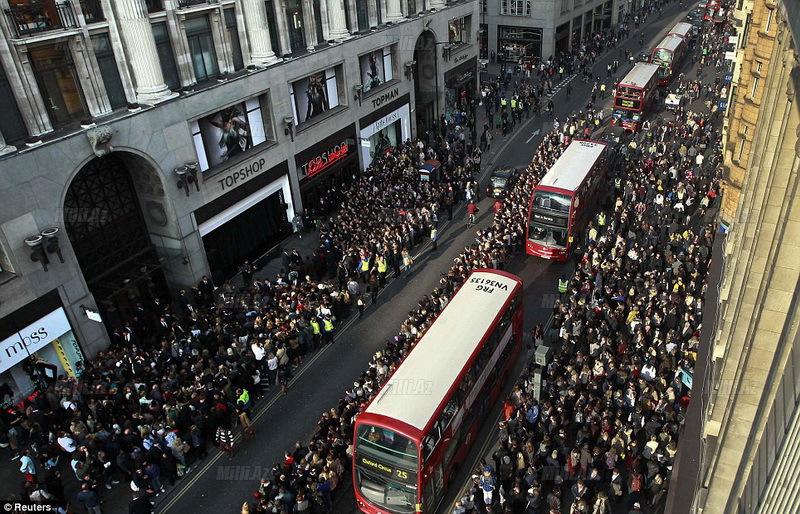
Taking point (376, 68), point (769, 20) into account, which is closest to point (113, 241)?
point (376, 68)

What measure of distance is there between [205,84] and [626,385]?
72.7 feet

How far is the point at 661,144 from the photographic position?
126 feet

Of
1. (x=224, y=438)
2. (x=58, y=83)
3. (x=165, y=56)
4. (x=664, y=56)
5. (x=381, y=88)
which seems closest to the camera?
(x=224, y=438)

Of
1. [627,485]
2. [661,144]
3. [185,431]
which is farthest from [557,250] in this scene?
[185,431]

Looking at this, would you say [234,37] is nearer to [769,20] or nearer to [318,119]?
[318,119]

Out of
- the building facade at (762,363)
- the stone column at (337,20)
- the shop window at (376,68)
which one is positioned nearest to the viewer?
the building facade at (762,363)

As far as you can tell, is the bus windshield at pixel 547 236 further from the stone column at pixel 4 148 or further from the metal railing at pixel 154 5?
the stone column at pixel 4 148

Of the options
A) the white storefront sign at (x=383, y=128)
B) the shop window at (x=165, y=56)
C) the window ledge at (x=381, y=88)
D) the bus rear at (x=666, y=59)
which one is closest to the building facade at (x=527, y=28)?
the bus rear at (x=666, y=59)

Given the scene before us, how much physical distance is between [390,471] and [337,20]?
90.3ft

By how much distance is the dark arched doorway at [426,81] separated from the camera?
151 feet

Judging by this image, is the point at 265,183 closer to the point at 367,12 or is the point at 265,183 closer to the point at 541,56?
the point at 367,12

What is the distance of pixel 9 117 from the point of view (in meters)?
20.5

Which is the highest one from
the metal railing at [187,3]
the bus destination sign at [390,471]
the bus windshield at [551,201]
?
the metal railing at [187,3]

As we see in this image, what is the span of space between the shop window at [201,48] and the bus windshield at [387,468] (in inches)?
768
